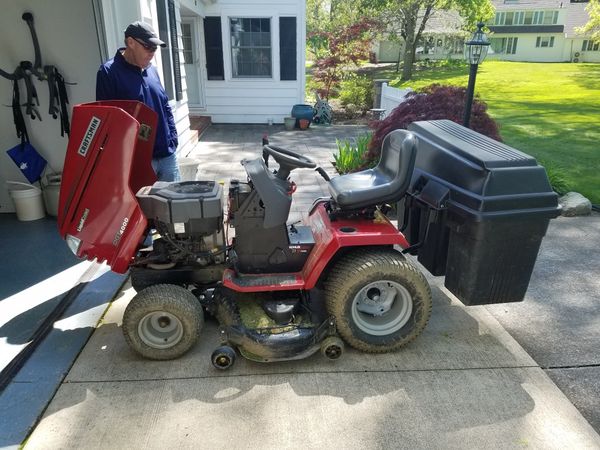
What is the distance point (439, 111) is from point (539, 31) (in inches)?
1898

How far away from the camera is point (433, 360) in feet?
9.36

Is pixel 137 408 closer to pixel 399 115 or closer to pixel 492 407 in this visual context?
pixel 492 407

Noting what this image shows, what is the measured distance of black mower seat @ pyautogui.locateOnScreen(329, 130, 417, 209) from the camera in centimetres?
274

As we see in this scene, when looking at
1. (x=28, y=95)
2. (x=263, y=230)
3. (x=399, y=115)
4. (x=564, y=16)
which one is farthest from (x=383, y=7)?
(x=564, y=16)

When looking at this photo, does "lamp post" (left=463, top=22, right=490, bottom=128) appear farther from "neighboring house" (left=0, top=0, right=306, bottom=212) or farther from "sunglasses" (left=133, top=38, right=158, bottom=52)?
"neighboring house" (left=0, top=0, right=306, bottom=212)

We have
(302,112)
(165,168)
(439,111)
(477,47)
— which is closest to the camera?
(165,168)

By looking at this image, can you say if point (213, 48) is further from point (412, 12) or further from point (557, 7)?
point (557, 7)

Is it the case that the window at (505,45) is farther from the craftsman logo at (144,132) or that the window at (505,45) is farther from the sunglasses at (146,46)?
the craftsman logo at (144,132)

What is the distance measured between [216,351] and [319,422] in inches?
27.8

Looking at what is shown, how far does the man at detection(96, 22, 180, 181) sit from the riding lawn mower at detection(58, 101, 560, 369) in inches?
32.4

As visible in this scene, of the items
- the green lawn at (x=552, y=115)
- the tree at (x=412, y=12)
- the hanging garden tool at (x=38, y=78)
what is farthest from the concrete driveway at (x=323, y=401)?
the tree at (x=412, y=12)

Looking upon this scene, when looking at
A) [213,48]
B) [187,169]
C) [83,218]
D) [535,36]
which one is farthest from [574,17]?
[83,218]

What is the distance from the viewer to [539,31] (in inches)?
1793

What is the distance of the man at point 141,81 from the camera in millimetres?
3293
